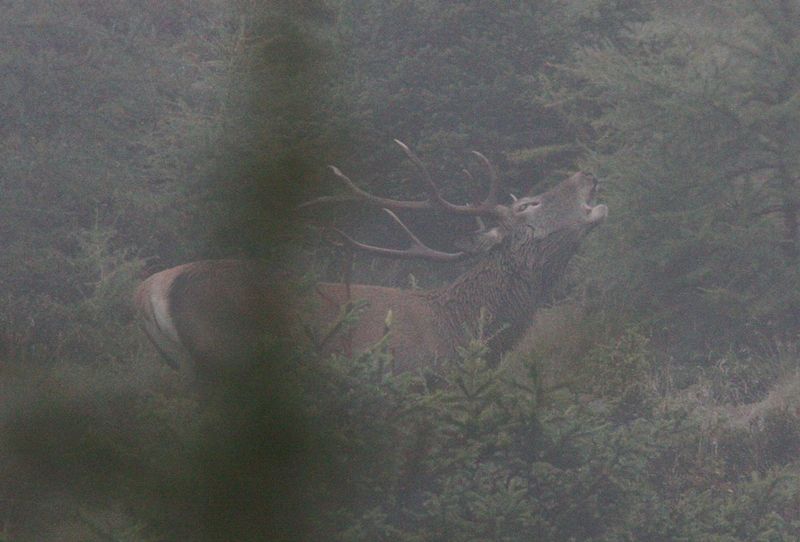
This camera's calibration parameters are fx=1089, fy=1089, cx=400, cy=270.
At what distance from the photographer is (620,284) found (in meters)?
9.18

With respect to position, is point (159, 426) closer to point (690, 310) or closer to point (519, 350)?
point (519, 350)

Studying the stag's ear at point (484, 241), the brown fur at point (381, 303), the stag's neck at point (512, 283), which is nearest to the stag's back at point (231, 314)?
the brown fur at point (381, 303)

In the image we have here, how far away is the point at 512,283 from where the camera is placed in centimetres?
725

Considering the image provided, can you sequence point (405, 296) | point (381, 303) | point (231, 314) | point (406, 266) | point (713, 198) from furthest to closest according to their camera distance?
point (406, 266)
point (713, 198)
point (405, 296)
point (381, 303)
point (231, 314)

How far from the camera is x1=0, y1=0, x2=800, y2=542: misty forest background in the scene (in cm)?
469

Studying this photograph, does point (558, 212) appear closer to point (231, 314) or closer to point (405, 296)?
point (405, 296)

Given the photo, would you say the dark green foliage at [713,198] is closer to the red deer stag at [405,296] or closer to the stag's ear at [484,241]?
the red deer stag at [405,296]

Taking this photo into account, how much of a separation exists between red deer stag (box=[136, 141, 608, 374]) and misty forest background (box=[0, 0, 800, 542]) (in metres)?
0.40

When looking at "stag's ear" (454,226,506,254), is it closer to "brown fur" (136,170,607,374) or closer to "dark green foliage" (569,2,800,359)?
"brown fur" (136,170,607,374)

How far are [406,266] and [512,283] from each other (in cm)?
287


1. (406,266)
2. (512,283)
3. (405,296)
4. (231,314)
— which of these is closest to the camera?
(231,314)

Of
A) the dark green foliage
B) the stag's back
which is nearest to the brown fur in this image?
the stag's back

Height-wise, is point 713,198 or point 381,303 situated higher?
point 713,198

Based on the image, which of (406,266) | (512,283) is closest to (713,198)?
(512,283)
